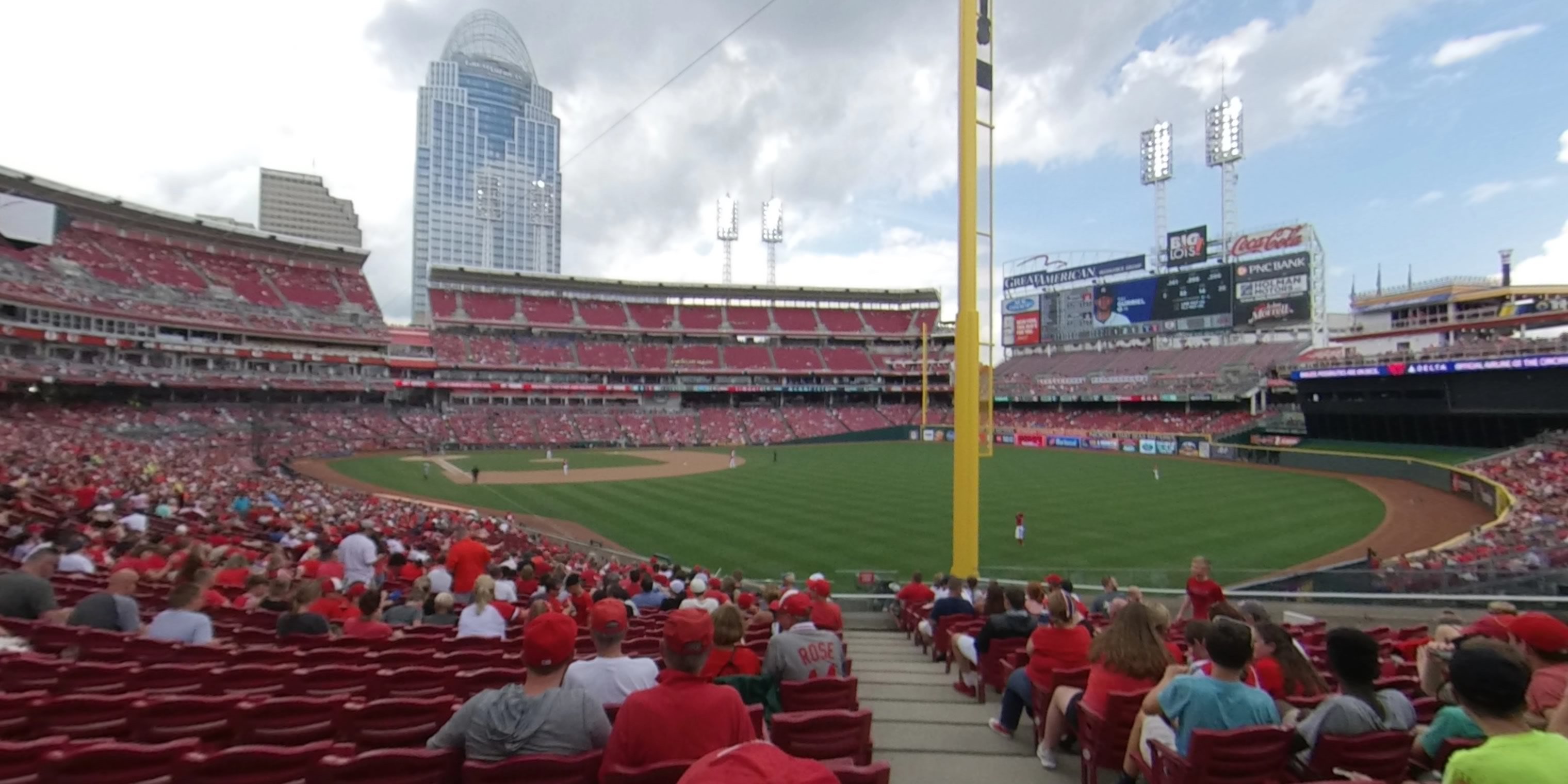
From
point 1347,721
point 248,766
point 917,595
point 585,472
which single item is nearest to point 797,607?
point 1347,721

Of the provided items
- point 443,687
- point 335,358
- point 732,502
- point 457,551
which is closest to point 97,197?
point 335,358

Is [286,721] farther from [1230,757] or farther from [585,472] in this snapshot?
[585,472]

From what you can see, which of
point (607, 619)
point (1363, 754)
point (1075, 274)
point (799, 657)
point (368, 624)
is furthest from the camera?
point (1075, 274)

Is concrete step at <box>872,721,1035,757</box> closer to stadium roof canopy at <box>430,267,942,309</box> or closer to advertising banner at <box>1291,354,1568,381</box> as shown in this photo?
advertising banner at <box>1291,354,1568,381</box>

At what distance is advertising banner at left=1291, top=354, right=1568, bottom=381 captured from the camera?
31891mm

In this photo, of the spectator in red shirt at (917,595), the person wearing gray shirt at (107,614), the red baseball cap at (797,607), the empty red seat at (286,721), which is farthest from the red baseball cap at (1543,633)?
the person wearing gray shirt at (107,614)

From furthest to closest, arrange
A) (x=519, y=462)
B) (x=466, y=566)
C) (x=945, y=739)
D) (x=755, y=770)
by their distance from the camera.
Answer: (x=519, y=462) → (x=466, y=566) → (x=945, y=739) → (x=755, y=770)

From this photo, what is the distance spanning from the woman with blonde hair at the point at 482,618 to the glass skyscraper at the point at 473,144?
17020 cm

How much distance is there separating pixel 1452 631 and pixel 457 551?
35.9 feet

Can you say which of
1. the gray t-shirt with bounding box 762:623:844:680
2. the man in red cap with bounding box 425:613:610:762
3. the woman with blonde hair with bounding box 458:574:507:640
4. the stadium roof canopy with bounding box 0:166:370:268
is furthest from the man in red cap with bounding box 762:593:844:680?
the stadium roof canopy with bounding box 0:166:370:268

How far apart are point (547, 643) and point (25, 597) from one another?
21.0ft

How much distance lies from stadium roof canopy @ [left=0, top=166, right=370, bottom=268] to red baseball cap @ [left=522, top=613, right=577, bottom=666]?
51381 mm

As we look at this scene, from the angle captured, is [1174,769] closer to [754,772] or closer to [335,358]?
[754,772]

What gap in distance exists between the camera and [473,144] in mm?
185125
